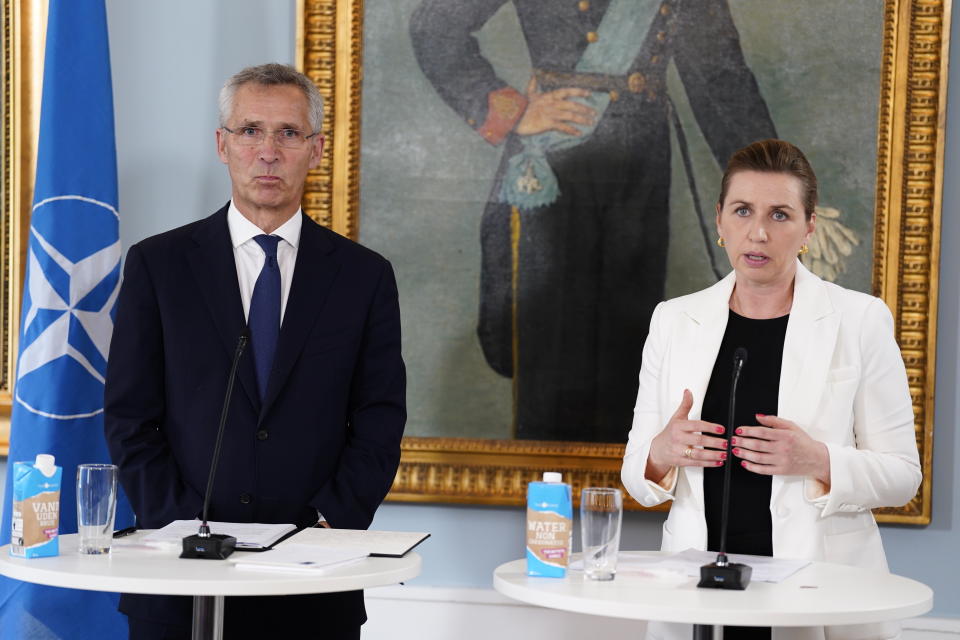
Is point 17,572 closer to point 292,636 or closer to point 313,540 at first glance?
point 313,540

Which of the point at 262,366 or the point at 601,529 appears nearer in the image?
the point at 601,529

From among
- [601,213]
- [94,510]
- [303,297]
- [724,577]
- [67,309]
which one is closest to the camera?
[724,577]

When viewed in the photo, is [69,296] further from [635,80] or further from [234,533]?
[635,80]

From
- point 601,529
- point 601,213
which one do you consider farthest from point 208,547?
point 601,213

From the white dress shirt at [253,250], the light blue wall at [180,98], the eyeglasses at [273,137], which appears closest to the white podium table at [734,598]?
the white dress shirt at [253,250]

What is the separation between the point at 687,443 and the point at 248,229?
4.09ft

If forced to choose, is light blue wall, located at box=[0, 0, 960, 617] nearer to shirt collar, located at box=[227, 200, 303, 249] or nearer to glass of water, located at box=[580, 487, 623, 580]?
shirt collar, located at box=[227, 200, 303, 249]

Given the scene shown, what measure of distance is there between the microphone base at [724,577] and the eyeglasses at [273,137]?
1.51m

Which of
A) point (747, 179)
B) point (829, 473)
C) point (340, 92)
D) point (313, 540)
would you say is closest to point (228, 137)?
point (340, 92)

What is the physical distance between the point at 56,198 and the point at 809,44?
250cm

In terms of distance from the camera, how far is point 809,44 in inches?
135

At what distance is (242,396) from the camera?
254 cm

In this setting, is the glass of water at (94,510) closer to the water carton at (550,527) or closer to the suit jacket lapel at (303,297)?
the suit jacket lapel at (303,297)

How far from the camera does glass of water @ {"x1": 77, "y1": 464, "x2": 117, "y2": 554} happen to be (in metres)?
2.06
